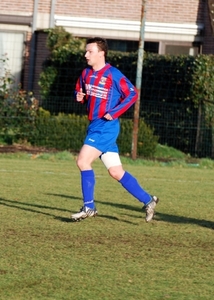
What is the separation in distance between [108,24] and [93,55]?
663 inches

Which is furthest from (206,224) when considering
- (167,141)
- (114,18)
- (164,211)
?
(114,18)

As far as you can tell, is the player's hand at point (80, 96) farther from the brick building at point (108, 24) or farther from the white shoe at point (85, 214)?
the brick building at point (108, 24)

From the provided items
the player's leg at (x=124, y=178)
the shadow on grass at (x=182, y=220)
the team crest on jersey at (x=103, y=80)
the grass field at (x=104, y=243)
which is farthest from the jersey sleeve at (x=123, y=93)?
the shadow on grass at (x=182, y=220)

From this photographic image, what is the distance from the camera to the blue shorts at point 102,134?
920cm

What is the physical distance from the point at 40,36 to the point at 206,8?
15.9 ft

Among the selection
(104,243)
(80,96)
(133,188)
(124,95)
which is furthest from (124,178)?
(104,243)

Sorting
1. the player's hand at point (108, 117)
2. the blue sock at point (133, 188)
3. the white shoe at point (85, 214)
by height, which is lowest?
the white shoe at point (85, 214)

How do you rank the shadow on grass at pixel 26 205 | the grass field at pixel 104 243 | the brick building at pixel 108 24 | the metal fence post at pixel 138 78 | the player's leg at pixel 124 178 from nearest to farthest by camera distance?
the grass field at pixel 104 243
the player's leg at pixel 124 178
the shadow on grass at pixel 26 205
the metal fence post at pixel 138 78
the brick building at pixel 108 24

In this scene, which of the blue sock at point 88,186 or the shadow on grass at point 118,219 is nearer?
the blue sock at point 88,186

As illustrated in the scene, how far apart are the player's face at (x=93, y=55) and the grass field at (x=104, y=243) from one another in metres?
1.64

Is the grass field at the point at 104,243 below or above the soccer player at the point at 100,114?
below

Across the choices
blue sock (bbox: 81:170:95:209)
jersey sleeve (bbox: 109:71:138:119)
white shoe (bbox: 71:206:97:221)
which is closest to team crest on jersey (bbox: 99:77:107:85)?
jersey sleeve (bbox: 109:71:138:119)

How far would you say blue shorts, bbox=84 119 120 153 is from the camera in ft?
30.2

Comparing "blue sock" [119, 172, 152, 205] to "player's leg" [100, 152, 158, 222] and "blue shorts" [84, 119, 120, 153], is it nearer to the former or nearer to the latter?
"player's leg" [100, 152, 158, 222]
